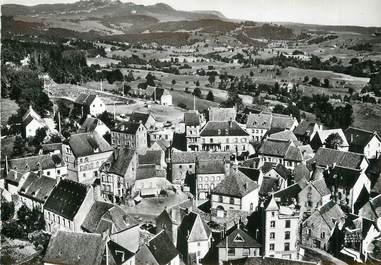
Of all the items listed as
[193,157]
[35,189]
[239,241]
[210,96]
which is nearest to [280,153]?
[193,157]

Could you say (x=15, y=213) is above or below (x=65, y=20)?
below

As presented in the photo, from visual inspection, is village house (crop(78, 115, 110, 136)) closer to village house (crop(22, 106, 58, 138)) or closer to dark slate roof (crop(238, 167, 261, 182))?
village house (crop(22, 106, 58, 138))

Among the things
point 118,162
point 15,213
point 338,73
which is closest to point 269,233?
point 118,162

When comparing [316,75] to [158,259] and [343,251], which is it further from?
[158,259]

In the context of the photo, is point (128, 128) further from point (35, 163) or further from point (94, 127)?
point (35, 163)

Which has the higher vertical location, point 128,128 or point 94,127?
point 128,128

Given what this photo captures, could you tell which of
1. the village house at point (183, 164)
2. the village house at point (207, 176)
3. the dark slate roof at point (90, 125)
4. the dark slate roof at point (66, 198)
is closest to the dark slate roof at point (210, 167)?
the village house at point (207, 176)
